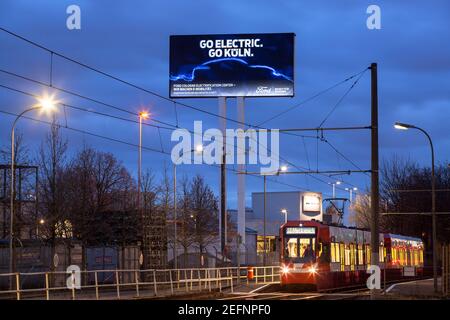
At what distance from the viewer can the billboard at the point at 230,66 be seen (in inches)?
2516

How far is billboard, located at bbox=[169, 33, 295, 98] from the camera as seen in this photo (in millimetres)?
63906

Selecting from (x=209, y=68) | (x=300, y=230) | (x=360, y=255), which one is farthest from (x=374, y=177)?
(x=209, y=68)

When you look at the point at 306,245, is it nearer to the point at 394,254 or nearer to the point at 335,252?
the point at 335,252

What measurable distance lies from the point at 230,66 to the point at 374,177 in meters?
30.9

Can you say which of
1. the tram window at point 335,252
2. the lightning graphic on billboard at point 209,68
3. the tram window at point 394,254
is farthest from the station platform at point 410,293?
the lightning graphic on billboard at point 209,68

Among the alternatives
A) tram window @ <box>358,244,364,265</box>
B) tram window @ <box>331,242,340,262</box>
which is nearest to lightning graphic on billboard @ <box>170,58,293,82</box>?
tram window @ <box>358,244,364,265</box>

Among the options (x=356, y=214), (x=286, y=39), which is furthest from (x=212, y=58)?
(x=356, y=214)

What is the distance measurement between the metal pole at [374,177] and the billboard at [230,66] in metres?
27.2

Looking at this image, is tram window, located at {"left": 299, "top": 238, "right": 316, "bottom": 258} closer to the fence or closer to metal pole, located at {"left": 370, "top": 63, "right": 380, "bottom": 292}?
the fence

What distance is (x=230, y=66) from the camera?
6481 centimetres

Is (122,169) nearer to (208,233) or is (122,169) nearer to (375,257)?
(208,233)
